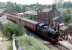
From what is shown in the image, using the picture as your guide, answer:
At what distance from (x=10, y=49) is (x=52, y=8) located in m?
0.57

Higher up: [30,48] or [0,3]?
[0,3]

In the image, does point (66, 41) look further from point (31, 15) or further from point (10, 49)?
point (10, 49)

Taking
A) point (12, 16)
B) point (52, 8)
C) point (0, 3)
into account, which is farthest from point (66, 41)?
point (0, 3)

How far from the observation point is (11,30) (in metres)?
1.52

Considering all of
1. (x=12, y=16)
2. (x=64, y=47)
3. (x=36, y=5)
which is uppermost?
(x=36, y=5)

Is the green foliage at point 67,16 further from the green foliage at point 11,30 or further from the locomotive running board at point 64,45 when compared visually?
the green foliage at point 11,30

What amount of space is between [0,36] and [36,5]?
46cm

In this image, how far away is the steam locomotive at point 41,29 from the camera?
5.06ft

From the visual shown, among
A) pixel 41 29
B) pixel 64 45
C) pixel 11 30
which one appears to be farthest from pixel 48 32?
pixel 11 30

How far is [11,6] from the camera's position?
1537 millimetres

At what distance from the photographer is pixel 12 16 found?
153 cm

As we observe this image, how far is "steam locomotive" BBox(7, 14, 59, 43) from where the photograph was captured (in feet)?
5.06

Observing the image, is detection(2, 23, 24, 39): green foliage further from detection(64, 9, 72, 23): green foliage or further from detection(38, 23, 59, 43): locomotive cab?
detection(64, 9, 72, 23): green foliage

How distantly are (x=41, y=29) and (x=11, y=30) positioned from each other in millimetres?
292
